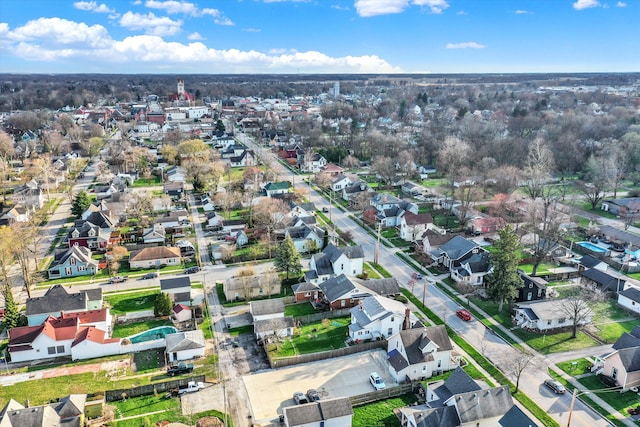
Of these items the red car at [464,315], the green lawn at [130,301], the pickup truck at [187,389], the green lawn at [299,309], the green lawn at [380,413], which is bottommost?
the green lawn at [380,413]

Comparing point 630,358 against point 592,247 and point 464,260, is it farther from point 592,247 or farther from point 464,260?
point 592,247

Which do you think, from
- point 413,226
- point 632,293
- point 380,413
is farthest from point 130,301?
point 632,293

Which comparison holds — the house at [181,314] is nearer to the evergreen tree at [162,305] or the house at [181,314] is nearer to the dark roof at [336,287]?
the evergreen tree at [162,305]

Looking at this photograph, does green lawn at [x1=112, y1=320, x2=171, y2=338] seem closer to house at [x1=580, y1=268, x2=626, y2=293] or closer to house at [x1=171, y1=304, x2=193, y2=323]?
house at [x1=171, y1=304, x2=193, y2=323]

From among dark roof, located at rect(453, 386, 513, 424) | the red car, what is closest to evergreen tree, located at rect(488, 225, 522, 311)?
the red car

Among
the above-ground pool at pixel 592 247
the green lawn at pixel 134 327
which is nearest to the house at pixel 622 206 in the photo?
the above-ground pool at pixel 592 247
